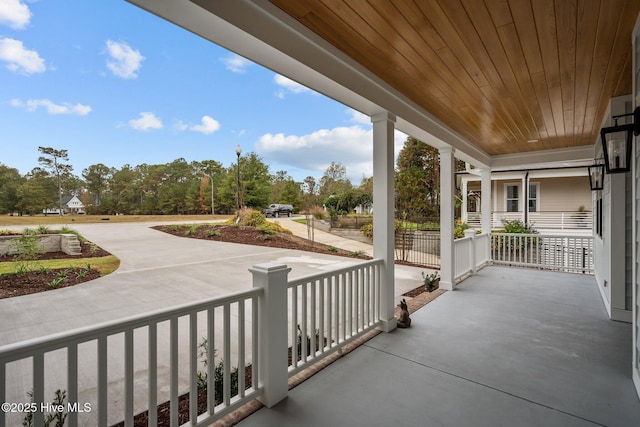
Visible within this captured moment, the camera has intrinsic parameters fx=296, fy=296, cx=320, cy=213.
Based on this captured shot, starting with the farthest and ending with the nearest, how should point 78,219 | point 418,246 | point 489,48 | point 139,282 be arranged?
point 418,246, point 139,282, point 78,219, point 489,48

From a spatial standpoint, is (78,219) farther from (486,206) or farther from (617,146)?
(486,206)

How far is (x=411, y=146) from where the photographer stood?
1614 cm

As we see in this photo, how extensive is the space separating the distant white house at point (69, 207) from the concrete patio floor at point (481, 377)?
2.10 metres

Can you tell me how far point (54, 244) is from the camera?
272 cm

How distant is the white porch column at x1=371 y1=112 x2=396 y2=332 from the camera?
2982mm

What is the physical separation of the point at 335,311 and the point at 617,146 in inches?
101

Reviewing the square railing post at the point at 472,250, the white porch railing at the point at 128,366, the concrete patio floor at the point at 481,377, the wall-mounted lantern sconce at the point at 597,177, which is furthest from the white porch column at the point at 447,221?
the white porch railing at the point at 128,366

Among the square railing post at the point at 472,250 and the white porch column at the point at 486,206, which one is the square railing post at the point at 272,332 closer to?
the square railing post at the point at 472,250

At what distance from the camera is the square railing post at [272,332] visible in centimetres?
187

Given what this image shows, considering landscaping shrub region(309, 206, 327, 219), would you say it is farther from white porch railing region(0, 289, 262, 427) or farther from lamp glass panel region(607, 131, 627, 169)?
lamp glass panel region(607, 131, 627, 169)

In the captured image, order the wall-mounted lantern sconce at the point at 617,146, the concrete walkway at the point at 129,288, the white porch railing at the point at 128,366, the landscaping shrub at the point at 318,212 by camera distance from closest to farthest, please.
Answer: the white porch railing at the point at 128,366, the wall-mounted lantern sconce at the point at 617,146, the concrete walkway at the point at 129,288, the landscaping shrub at the point at 318,212

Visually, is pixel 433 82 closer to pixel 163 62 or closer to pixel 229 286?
pixel 163 62

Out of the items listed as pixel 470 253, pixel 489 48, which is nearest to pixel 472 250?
pixel 470 253

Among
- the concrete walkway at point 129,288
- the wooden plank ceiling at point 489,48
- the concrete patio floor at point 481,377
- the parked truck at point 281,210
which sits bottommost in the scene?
the concrete patio floor at point 481,377
